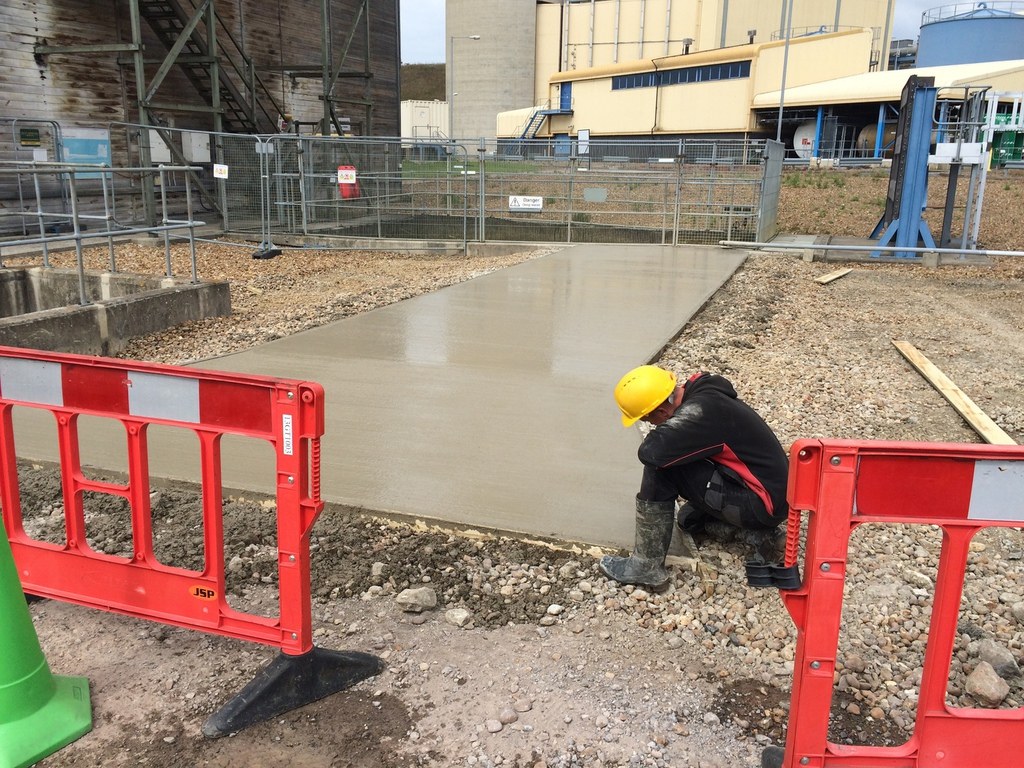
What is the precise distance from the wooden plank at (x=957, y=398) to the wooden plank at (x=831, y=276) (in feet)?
14.7

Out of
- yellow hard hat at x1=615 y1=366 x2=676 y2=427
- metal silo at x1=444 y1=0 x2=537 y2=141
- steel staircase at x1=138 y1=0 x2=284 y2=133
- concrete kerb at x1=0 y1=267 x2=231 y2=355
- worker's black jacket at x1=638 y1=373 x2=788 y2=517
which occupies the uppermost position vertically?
metal silo at x1=444 y1=0 x2=537 y2=141

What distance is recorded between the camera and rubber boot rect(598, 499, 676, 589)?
3729 mm

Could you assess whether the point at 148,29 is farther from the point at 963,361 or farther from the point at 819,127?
the point at 819,127

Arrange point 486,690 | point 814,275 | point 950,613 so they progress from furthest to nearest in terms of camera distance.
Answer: point 814,275, point 486,690, point 950,613

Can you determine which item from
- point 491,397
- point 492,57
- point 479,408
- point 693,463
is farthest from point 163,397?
point 492,57

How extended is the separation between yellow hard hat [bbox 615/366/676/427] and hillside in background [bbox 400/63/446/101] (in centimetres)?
11193

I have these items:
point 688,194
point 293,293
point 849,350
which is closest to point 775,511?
point 849,350

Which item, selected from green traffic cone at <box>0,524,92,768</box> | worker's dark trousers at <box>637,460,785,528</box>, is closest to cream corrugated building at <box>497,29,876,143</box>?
worker's dark trousers at <box>637,460,785,528</box>

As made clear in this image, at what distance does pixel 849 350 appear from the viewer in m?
8.62

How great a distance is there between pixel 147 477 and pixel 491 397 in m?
3.30

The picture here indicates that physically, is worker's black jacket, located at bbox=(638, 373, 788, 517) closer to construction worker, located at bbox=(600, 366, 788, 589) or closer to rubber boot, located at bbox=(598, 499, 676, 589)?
construction worker, located at bbox=(600, 366, 788, 589)

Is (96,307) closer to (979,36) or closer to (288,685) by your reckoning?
(288,685)

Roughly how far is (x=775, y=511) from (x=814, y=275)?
10.8 meters

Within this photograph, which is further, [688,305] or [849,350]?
[688,305]
